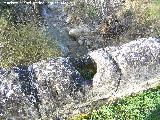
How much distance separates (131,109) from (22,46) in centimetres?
389

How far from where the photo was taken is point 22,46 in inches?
368

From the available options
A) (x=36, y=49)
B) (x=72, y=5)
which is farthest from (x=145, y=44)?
(x=72, y=5)

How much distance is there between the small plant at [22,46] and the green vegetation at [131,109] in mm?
3214

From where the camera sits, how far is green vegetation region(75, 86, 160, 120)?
623 centimetres

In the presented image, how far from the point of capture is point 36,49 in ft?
30.8

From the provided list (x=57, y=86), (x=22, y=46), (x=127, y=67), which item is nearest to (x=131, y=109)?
(x=127, y=67)

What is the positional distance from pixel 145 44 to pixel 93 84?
4.16ft

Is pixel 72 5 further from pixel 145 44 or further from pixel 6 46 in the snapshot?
pixel 145 44

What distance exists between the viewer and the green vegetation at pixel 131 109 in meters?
6.23

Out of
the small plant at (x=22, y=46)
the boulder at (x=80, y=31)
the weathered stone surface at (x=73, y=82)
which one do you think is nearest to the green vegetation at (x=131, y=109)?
the weathered stone surface at (x=73, y=82)

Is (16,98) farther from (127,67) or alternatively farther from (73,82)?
(127,67)

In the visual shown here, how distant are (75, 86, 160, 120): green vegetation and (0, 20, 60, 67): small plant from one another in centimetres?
321

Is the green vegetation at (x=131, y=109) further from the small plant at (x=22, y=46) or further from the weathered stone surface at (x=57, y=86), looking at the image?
the small plant at (x=22, y=46)

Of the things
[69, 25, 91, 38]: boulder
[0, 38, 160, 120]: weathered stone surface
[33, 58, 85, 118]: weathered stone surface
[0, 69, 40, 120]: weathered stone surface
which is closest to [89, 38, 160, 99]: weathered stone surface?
[0, 38, 160, 120]: weathered stone surface
